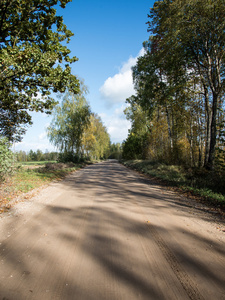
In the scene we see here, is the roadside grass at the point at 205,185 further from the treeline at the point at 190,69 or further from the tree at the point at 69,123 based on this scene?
the tree at the point at 69,123

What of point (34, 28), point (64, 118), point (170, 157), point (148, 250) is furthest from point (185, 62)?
point (64, 118)

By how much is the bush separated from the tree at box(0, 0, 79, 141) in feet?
7.72

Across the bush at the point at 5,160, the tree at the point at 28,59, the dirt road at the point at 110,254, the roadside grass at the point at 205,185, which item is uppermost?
the tree at the point at 28,59

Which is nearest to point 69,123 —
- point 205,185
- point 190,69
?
point 190,69

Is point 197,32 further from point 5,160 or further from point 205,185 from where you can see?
point 5,160

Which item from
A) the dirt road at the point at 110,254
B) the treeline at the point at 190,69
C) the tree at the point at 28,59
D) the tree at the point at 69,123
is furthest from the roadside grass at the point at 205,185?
the tree at the point at 69,123

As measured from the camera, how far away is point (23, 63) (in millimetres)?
6215

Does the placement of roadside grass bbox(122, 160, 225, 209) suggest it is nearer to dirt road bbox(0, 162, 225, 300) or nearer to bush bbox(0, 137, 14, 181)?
dirt road bbox(0, 162, 225, 300)

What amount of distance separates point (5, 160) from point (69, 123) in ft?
51.7

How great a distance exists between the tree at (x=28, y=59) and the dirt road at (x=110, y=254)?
5416mm

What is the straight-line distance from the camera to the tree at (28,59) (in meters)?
6.25

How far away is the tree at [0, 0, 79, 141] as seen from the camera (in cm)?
625

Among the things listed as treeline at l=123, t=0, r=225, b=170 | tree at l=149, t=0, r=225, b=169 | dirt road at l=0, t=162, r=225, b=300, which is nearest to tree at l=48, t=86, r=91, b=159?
treeline at l=123, t=0, r=225, b=170

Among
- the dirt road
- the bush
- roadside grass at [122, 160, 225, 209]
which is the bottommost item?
the dirt road
